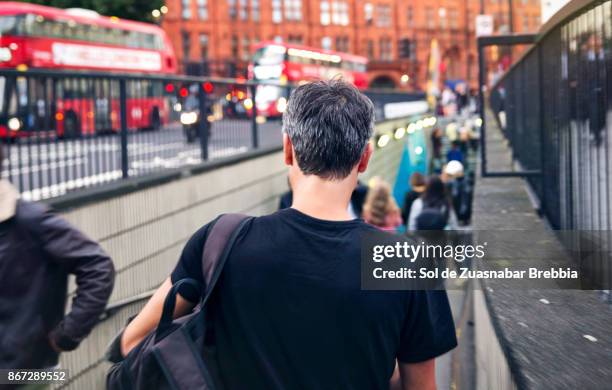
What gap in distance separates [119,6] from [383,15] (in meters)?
60.0

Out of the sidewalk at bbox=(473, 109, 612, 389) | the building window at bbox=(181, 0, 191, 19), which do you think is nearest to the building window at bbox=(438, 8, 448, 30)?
the building window at bbox=(181, 0, 191, 19)

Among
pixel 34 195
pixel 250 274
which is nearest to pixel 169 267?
pixel 34 195

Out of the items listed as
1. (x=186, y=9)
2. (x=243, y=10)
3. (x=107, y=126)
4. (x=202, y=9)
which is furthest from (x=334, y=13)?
(x=107, y=126)

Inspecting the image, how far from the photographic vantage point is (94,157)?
282 inches

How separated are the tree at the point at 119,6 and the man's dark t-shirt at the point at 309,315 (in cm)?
4245

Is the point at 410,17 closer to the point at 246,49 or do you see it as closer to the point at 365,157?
the point at 246,49

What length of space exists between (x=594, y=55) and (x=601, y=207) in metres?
0.57

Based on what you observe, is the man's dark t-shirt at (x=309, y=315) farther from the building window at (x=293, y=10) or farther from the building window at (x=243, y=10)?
the building window at (x=293, y=10)

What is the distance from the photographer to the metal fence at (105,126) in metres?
5.96

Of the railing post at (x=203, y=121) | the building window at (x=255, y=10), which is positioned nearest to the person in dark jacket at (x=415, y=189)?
the railing post at (x=203, y=121)

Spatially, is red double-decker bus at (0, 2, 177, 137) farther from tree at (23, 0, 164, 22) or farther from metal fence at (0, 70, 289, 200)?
tree at (23, 0, 164, 22)

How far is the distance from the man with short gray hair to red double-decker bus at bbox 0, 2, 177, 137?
357cm

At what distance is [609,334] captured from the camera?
325 centimetres

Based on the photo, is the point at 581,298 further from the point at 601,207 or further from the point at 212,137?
the point at 212,137
